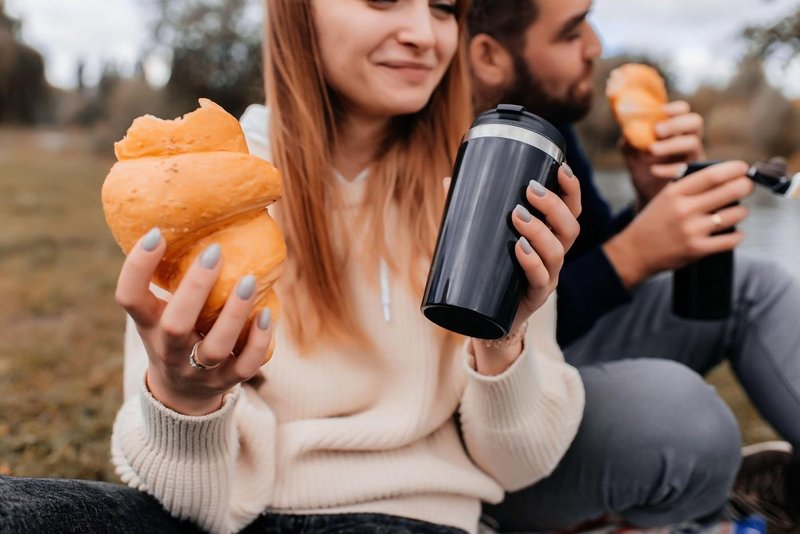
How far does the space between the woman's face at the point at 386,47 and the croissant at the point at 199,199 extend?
502mm

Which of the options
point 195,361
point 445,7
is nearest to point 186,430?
point 195,361

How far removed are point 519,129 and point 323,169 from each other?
61 centimetres

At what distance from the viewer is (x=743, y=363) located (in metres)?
1.91

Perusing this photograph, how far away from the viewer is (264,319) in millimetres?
862

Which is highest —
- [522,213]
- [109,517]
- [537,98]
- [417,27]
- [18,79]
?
[417,27]

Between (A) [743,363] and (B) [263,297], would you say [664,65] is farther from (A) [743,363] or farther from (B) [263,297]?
(B) [263,297]

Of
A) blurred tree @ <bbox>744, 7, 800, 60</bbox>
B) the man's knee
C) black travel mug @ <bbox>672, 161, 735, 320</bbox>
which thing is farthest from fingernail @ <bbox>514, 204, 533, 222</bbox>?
blurred tree @ <bbox>744, 7, 800, 60</bbox>

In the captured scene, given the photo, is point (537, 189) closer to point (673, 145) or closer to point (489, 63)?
point (673, 145)

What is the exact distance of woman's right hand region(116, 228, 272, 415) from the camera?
2.63ft

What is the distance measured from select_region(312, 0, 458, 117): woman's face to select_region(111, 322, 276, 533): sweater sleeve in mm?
638

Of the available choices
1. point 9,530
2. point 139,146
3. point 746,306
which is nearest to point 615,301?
point 746,306

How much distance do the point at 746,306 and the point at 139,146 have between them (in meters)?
1.64

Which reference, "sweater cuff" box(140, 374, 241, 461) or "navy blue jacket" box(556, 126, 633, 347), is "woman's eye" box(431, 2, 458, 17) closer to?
"navy blue jacket" box(556, 126, 633, 347)

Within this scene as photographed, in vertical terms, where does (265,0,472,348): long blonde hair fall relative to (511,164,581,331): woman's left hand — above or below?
below
